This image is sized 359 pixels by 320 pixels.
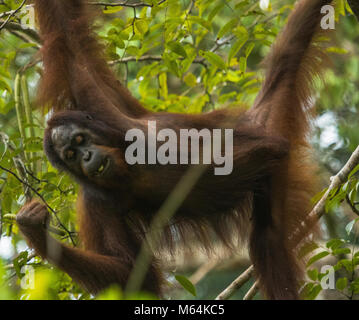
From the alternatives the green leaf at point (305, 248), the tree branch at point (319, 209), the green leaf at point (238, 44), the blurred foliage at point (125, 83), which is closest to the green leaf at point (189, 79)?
the blurred foliage at point (125, 83)

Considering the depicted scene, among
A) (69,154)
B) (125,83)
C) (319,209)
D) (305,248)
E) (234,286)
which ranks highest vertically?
(125,83)

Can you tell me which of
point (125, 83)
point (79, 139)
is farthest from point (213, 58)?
point (79, 139)

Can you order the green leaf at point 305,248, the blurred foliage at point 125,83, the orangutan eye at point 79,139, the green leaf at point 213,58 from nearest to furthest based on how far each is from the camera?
the orangutan eye at point 79,139 < the blurred foliage at point 125,83 < the green leaf at point 305,248 < the green leaf at point 213,58

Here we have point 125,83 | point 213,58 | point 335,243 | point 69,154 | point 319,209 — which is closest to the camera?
point 335,243

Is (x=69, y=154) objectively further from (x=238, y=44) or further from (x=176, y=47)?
(x=238, y=44)

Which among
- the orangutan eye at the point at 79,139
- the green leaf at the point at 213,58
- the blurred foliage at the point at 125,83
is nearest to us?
the orangutan eye at the point at 79,139

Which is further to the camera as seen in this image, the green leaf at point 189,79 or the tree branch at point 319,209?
the green leaf at point 189,79

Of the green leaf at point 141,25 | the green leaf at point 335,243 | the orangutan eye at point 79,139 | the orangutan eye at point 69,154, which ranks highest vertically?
the green leaf at point 141,25

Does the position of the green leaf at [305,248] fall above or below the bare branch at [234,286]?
above

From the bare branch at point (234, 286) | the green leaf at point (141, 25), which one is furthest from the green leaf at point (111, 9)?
the bare branch at point (234, 286)

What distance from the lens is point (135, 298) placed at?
6.03 ft

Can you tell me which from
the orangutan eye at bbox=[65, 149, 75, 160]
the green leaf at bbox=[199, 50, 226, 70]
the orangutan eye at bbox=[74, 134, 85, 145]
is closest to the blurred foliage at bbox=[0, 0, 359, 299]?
the green leaf at bbox=[199, 50, 226, 70]

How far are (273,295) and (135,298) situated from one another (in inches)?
102

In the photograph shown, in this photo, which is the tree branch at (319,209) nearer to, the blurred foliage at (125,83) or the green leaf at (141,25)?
the blurred foliage at (125,83)
